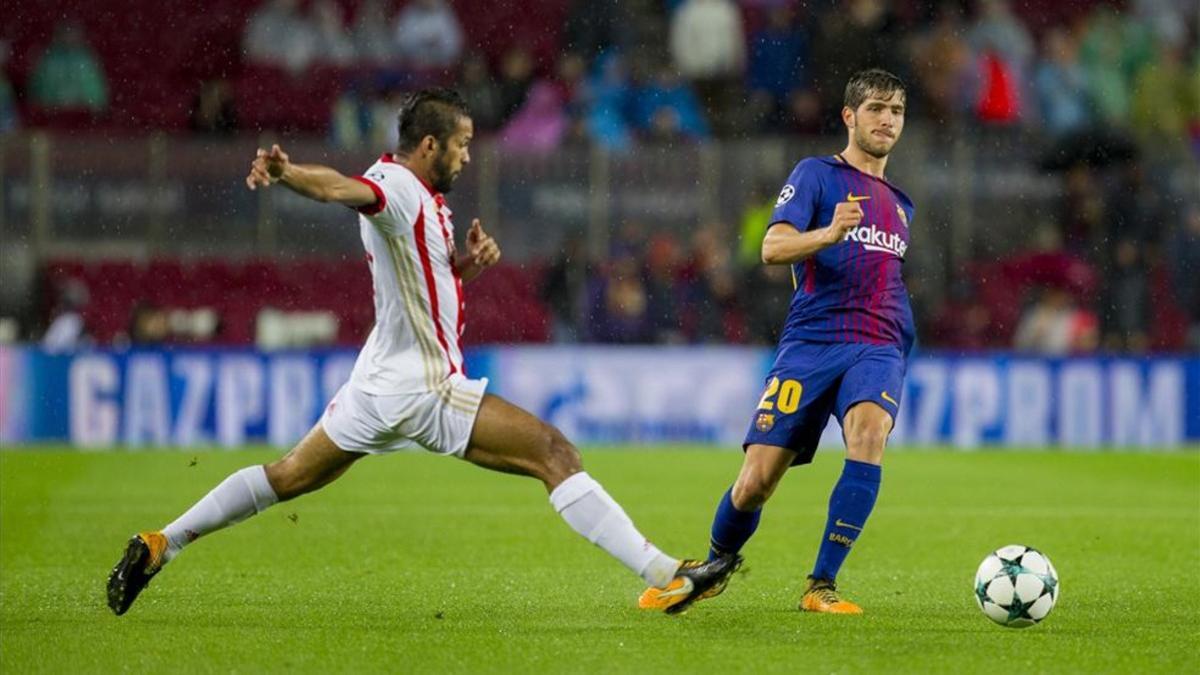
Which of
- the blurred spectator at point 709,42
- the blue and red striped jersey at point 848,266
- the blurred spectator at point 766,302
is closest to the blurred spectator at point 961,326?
the blurred spectator at point 766,302

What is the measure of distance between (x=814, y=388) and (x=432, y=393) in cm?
149

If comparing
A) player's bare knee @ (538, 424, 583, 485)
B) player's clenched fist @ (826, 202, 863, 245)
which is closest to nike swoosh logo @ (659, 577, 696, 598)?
player's bare knee @ (538, 424, 583, 485)

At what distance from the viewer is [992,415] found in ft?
61.1

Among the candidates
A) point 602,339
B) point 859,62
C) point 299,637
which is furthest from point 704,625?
point 859,62

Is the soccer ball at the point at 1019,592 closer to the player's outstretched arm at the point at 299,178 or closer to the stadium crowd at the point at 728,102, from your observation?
the player's outstretched arm at the point at 299,178

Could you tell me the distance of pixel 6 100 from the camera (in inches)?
797

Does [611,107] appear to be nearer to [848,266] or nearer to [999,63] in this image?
[999,63]

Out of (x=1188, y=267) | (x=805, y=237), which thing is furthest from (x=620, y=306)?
(x=805, y=237)

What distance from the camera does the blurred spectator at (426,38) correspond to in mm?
20906

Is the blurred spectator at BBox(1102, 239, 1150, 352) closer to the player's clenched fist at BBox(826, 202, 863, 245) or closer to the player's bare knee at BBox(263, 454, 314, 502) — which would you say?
the player's clenched fist at BBox(826, 202, 863, 245)

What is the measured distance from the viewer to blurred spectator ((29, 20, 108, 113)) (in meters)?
20.6

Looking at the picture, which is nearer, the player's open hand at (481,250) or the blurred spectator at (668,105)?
the player's open hand at (481,250)

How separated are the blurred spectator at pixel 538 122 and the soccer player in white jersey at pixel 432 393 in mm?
13286

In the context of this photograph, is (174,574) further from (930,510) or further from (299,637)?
(930,510)
